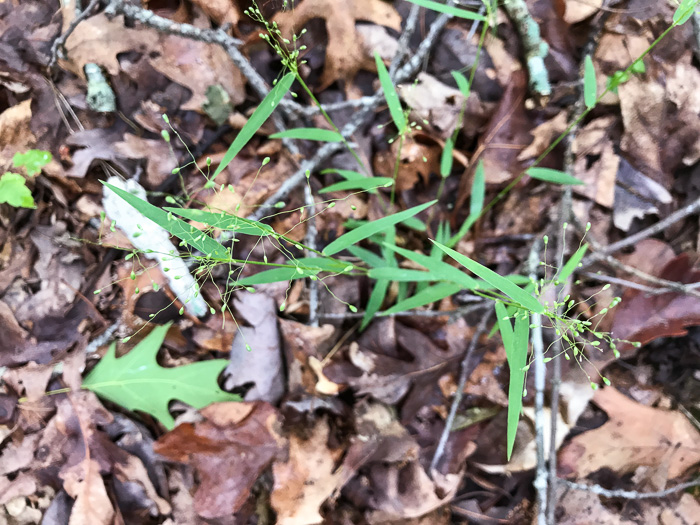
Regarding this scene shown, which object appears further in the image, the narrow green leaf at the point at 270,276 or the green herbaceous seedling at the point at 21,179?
the green herbaceous seedling at the point at 21,179

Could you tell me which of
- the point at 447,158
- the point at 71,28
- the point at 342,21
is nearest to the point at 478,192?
the point at 447,158

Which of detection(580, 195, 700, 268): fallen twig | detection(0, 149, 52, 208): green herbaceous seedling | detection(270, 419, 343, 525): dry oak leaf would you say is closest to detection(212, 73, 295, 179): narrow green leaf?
detection(0, 149, 52, 208): green herbaceous seedling

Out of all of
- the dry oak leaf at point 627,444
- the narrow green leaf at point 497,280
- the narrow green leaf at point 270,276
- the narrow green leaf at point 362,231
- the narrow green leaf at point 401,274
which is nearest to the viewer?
the narrow green leaf at point 497,280

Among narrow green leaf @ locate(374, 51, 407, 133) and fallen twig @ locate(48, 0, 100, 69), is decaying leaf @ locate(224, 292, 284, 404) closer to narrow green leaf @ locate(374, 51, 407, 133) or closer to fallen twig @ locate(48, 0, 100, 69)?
narrow green leaf @ locate(374, 51, 407, 133)

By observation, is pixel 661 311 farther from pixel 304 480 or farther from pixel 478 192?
pixel 304 480

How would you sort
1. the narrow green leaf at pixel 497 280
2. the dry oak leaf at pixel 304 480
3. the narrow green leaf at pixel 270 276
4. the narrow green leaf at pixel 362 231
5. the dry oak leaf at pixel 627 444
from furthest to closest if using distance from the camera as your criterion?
the dry oak leaf at pixel 627 444
the dry oak leaf at pixel 304 480
the narrow green leaf at pixel 270 276
the narrow green leaf at pixel 362 231
the narrow green leaf at pixel 497 280

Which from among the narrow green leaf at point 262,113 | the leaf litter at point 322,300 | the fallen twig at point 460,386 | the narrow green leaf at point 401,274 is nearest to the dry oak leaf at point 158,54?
the leaf litter at point 322,300

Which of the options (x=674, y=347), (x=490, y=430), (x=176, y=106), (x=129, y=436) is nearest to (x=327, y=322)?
(x=490, y=430)

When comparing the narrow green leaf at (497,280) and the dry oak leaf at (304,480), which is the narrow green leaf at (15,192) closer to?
the dry oak leaf at (304,480)
